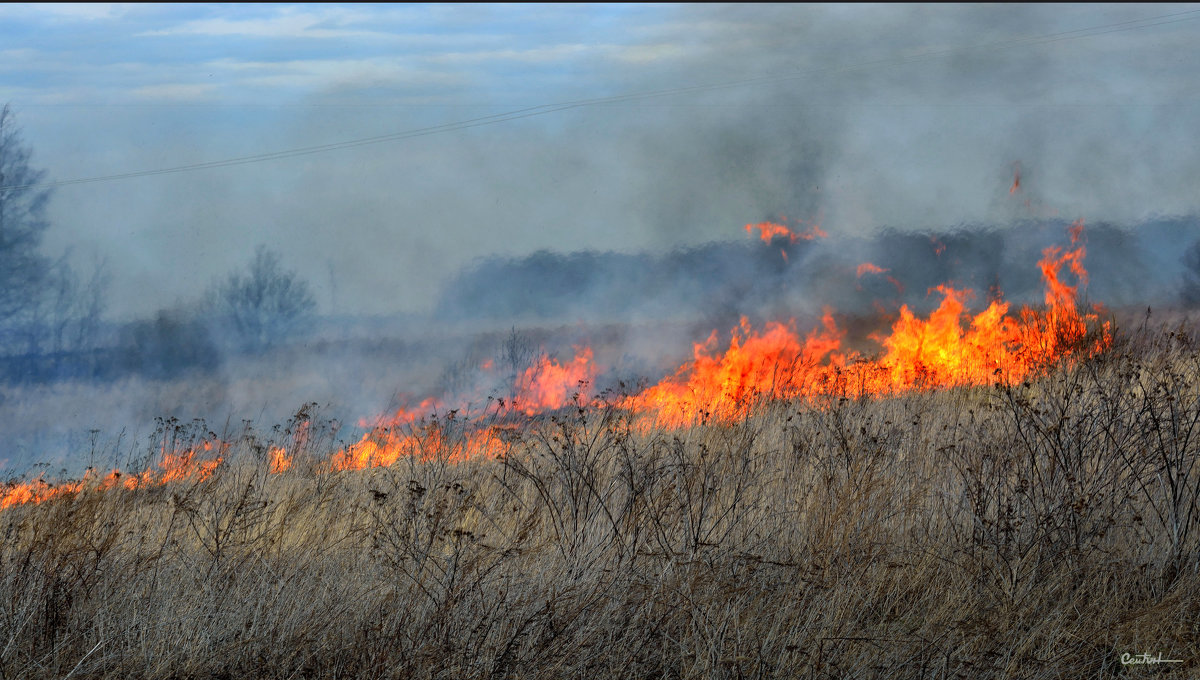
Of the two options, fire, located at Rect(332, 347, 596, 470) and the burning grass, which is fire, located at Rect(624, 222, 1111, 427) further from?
the burning grass

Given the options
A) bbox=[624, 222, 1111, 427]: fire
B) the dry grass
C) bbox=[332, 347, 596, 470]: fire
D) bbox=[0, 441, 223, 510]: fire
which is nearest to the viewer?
the dry grass

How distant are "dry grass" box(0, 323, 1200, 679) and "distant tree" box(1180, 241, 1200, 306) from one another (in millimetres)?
12637

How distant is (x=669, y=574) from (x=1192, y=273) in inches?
657

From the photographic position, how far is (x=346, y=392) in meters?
18.4

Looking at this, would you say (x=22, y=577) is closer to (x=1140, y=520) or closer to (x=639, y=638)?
(x=639, y=638)

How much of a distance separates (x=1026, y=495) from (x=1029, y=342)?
28.2 feet

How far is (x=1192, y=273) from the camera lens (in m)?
17.2

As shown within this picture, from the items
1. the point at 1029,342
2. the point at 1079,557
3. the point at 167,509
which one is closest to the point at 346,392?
the point at 167,509

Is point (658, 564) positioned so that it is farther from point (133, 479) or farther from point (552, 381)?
point (552, 381)

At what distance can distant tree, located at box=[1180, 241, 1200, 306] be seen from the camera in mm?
17219

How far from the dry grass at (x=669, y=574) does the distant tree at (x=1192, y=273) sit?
498 inches

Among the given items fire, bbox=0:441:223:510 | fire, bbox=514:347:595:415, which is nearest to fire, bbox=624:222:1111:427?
fire, bbox=514:347:595:415

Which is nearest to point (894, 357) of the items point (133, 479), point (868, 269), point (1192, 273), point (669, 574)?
point (868, 269)

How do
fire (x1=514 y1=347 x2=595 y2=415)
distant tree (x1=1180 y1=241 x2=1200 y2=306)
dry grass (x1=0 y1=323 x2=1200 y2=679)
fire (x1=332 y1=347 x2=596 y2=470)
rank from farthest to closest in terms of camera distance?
distant tree (x1=1180 y1=241 x2=1200 y2=306) < fire (x1=514 y1=347 x2=595 y2=415) < fire (x1=332 y1=347 x2=596 y2=470) < dry grass (x1=0 y1=323 x2=1200 y2=679)
